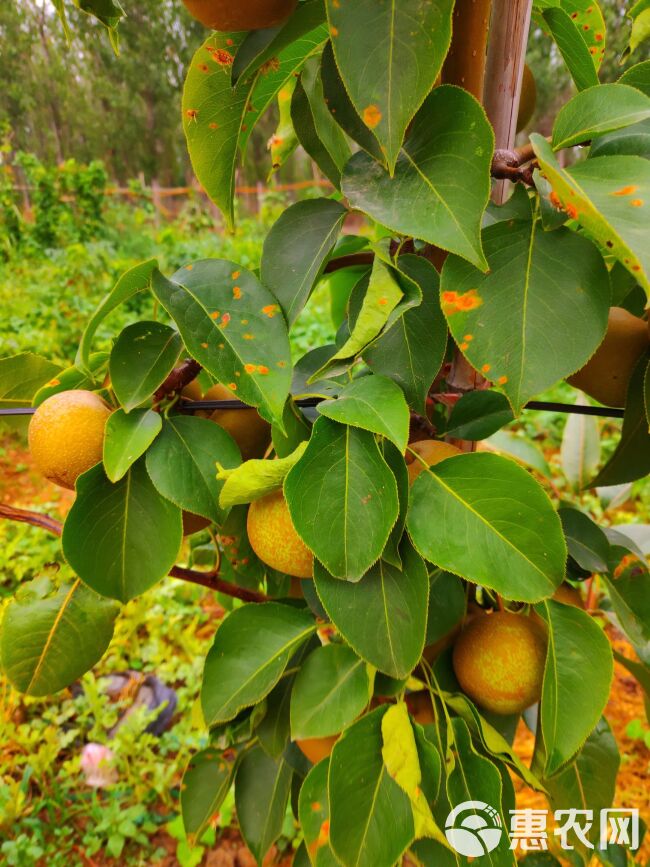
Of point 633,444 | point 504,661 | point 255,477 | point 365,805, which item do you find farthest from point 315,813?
point 633,444

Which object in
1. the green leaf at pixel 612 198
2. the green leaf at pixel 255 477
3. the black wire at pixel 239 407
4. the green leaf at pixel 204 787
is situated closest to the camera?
the green leaf at pixel 612 198

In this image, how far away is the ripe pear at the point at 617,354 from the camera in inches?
19.2

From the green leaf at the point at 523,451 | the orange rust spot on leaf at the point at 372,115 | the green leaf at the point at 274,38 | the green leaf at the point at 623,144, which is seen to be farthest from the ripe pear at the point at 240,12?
the green leaf at the point at 523,451

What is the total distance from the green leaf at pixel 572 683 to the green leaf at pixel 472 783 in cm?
4

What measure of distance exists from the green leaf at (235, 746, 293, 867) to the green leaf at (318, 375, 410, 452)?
0.51 meters

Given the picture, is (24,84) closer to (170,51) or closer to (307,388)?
(170,51)

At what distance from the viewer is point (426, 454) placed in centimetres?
49

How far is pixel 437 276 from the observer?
455 millimetres

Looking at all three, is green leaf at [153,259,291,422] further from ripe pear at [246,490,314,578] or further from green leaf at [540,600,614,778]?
green leaf at [540,600,614,778]

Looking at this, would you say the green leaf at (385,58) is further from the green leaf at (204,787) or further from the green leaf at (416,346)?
the green leaf at (204,787)

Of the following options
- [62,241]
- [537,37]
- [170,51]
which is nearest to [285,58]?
[537,37]

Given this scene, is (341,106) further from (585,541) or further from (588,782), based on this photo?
(588,782)

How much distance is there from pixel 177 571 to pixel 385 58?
0.47m

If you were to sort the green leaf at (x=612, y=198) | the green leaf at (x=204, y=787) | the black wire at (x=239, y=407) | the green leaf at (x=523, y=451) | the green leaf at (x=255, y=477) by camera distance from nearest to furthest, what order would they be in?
the green leaf at (x=612, y=198) < the green leaf at (x=255, y=477) < the black wire at (x=239, y=407) < the green leaf at (x=204, y=787) < the green leaf at (x=523, y=451)
